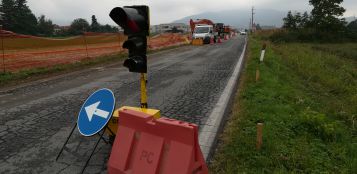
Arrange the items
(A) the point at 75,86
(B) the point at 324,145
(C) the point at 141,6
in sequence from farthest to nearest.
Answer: (A) the point at 75,86 → (B) the point at 324,145 → (C) the point at 141,6

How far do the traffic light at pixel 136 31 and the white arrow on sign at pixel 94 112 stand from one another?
777 mm

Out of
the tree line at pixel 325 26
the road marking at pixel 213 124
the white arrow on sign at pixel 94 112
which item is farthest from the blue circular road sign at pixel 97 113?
the tree line at pixel 325 26

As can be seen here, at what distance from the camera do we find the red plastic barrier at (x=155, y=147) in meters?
3.48

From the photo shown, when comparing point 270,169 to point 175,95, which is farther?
point 175,95

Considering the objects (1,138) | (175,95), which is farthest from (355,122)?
(1,138)

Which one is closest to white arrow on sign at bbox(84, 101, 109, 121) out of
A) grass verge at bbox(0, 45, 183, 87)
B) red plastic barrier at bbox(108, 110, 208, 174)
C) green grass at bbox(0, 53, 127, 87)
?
red plastic barrier at bbox(108, 110, 208, 174)

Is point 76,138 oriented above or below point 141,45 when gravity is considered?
below

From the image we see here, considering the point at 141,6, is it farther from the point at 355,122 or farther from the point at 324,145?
the point at 355,122

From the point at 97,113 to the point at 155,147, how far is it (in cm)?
129

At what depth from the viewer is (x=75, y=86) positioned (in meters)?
10.8

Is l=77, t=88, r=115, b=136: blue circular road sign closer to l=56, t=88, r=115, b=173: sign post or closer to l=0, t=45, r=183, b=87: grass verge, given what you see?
l=56, t=88, r=115, b=173: sign post

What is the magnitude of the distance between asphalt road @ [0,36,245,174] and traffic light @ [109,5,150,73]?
59.1 inches

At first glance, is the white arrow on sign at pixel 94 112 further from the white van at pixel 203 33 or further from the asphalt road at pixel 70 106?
the white van at pixel 203 33

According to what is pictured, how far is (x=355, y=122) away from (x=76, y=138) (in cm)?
603
